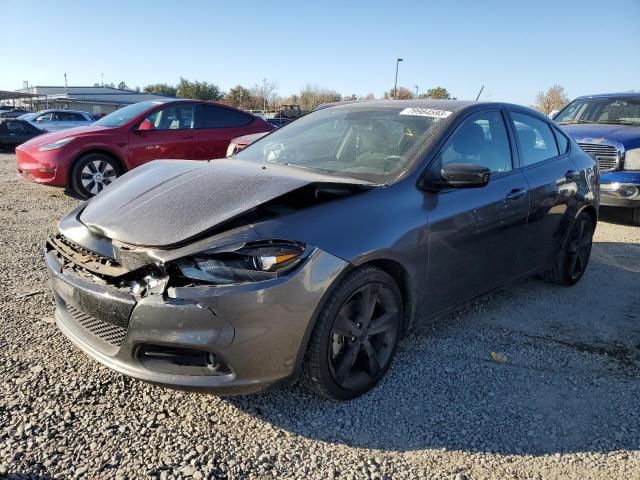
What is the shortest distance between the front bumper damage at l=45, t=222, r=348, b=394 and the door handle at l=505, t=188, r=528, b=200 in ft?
5.30

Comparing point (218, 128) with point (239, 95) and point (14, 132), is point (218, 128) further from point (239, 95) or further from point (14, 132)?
point (239, 95)

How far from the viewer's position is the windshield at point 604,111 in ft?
25.4

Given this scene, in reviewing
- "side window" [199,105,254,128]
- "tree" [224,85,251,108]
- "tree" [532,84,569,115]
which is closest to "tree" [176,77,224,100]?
"tree" [224,85,251,108]

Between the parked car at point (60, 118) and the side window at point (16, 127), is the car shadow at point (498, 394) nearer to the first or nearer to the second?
the side window at point (16, 127)

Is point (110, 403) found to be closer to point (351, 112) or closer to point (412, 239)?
point (412, 239)

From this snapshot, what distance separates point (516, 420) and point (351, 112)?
92.2 inches

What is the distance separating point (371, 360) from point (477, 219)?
114 centimetres

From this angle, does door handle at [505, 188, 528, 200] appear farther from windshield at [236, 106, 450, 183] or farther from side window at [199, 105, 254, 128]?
side window at [199, 105, 254, 128]

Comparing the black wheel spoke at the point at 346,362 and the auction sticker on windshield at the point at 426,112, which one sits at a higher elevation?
the auction sticker on windshield at the point at 426,112

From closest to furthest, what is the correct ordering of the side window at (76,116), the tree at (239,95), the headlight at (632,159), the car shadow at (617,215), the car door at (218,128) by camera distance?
the headlight at (632,159)
the car shadow at (617,215)
the car door at (218,128)
the side window at (76,116)
the tree at (239,95)

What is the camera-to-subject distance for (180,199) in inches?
103

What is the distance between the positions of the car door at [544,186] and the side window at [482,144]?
19 centimetres

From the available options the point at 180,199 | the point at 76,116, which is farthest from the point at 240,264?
the point at 76,116

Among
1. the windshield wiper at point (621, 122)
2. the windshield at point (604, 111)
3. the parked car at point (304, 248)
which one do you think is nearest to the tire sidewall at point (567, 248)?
the parked car at point (304, 248)
